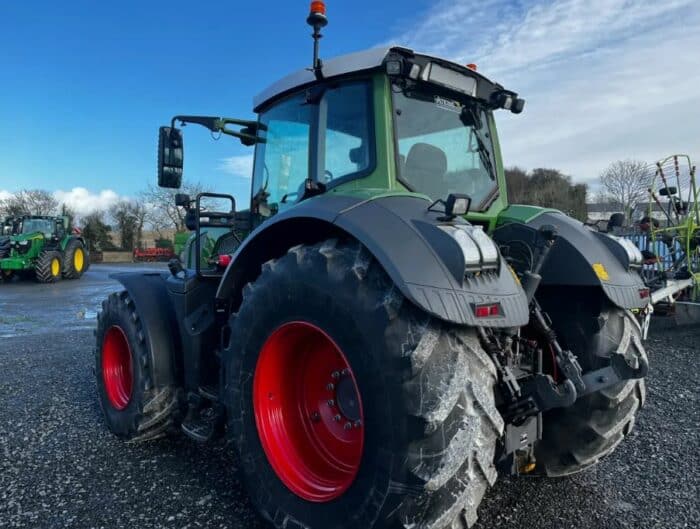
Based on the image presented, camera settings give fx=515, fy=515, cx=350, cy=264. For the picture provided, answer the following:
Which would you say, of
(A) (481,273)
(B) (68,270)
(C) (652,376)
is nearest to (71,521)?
(A) (481,273)

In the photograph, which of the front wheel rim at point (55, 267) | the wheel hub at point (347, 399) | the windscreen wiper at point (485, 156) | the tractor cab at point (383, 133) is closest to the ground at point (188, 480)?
the wheel hub at point (347, 399)

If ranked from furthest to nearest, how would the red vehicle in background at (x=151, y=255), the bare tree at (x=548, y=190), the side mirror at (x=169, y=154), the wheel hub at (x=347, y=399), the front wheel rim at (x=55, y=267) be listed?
the red vehicle in background at (x=151, y=255), the bare tree at (x=548, y=190), the front wheel rim at (x=55, y=267), the side mirror at (x=169, y=154), the wheel hub at (x=347, y=399)

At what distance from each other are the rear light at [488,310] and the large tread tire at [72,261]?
68.1 feet

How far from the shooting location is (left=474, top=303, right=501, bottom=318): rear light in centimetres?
A: 187

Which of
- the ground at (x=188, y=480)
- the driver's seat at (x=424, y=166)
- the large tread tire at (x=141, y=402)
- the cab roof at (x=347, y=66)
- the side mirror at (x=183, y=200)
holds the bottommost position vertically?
the ground at (x=188, y=480)

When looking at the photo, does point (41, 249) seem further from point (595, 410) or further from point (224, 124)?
point (595, 410)

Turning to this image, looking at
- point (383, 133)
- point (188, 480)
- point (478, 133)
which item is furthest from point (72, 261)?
point (383, 133)

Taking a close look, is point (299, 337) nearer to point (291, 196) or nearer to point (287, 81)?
point (291, 196)

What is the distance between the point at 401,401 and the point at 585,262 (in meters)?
1.40

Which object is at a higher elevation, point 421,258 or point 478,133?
point 478,133

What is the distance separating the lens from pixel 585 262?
2645mm

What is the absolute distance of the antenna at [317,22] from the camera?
285 centimetres

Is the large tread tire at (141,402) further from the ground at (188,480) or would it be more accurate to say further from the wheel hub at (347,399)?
the wheel hub at (347,399)

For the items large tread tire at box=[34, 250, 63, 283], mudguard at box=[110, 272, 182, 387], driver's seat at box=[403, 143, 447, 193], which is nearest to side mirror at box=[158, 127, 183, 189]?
mudguard at box=[110, 272, 182, 387]
